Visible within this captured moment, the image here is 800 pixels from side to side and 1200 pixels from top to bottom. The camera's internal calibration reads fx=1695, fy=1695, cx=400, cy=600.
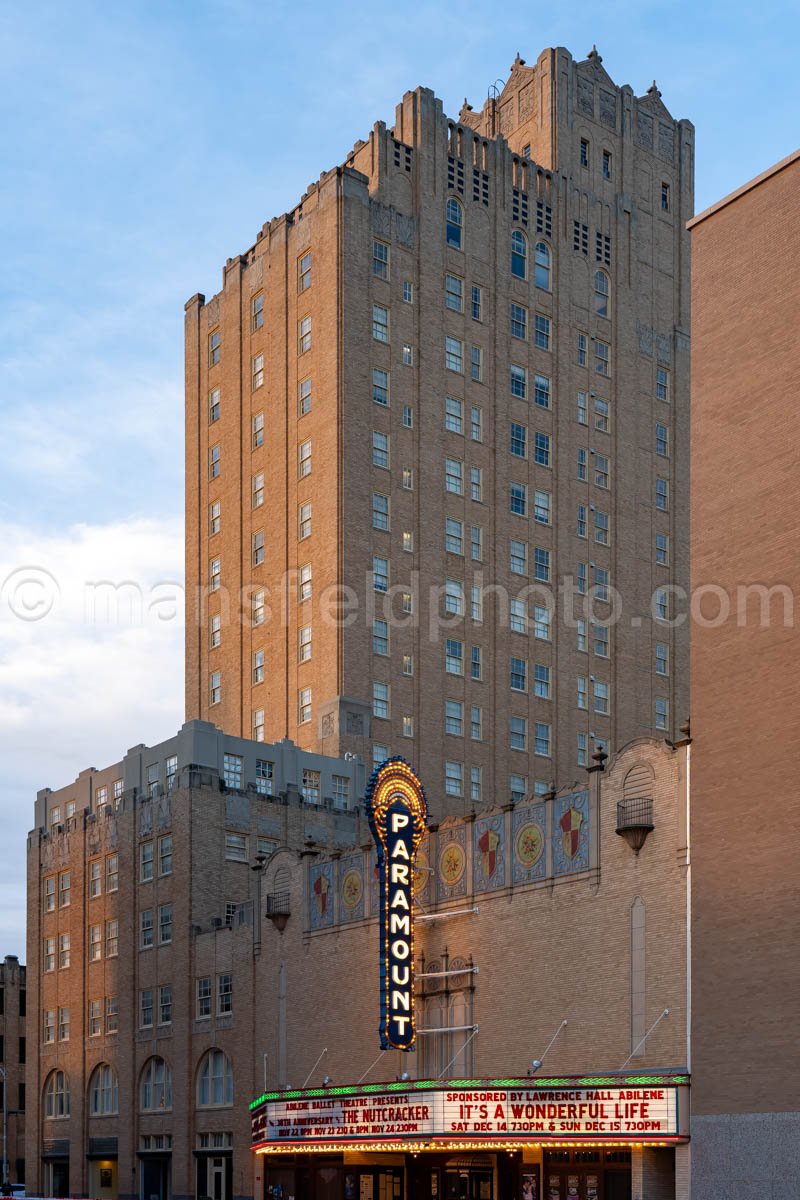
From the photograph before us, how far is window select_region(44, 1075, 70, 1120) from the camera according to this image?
79.2m

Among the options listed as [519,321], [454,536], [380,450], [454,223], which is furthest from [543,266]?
[454,536]

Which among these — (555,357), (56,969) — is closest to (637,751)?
(56,969)

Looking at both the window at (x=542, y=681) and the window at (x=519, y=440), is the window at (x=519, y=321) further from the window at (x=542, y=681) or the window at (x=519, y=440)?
the window at (x=542, y=681)

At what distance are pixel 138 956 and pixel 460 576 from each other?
1128 inches

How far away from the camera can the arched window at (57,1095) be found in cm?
7919

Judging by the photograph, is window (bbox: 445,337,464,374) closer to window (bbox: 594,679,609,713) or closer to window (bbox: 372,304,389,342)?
window (bbox: 372,304,389,342)

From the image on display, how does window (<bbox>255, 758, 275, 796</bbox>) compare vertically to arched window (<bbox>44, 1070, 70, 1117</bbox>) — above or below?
above

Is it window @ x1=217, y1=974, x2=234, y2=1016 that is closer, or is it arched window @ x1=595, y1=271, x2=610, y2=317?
window @ x1=217, y1=974, x2=234, y2=1016

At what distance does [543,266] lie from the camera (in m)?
102

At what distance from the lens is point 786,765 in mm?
42125

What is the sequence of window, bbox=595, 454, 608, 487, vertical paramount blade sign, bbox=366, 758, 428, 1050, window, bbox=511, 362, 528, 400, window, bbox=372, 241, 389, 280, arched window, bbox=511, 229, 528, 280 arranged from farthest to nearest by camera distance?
window, bbox=595, 454, 608, 487 < arched window, bbox=511, 229, 528, 280 < window, bbox=511, 362, 528, 400 < window, bbox=372, 241, 389, 280 < vertical paramount blade sign, bbox=366, 758, 428, 1050

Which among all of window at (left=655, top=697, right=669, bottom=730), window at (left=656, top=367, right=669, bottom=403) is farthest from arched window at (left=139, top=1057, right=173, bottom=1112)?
window at (left=656, top=367, right=669, bottom=403)

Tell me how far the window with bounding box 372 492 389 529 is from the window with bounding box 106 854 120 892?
22.5 meters

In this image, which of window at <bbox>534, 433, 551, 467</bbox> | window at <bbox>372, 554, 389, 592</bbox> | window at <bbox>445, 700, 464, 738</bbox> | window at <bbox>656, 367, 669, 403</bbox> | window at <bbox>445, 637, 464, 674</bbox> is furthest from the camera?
window at <bbox>656, 367, 669, 403</bbox>
